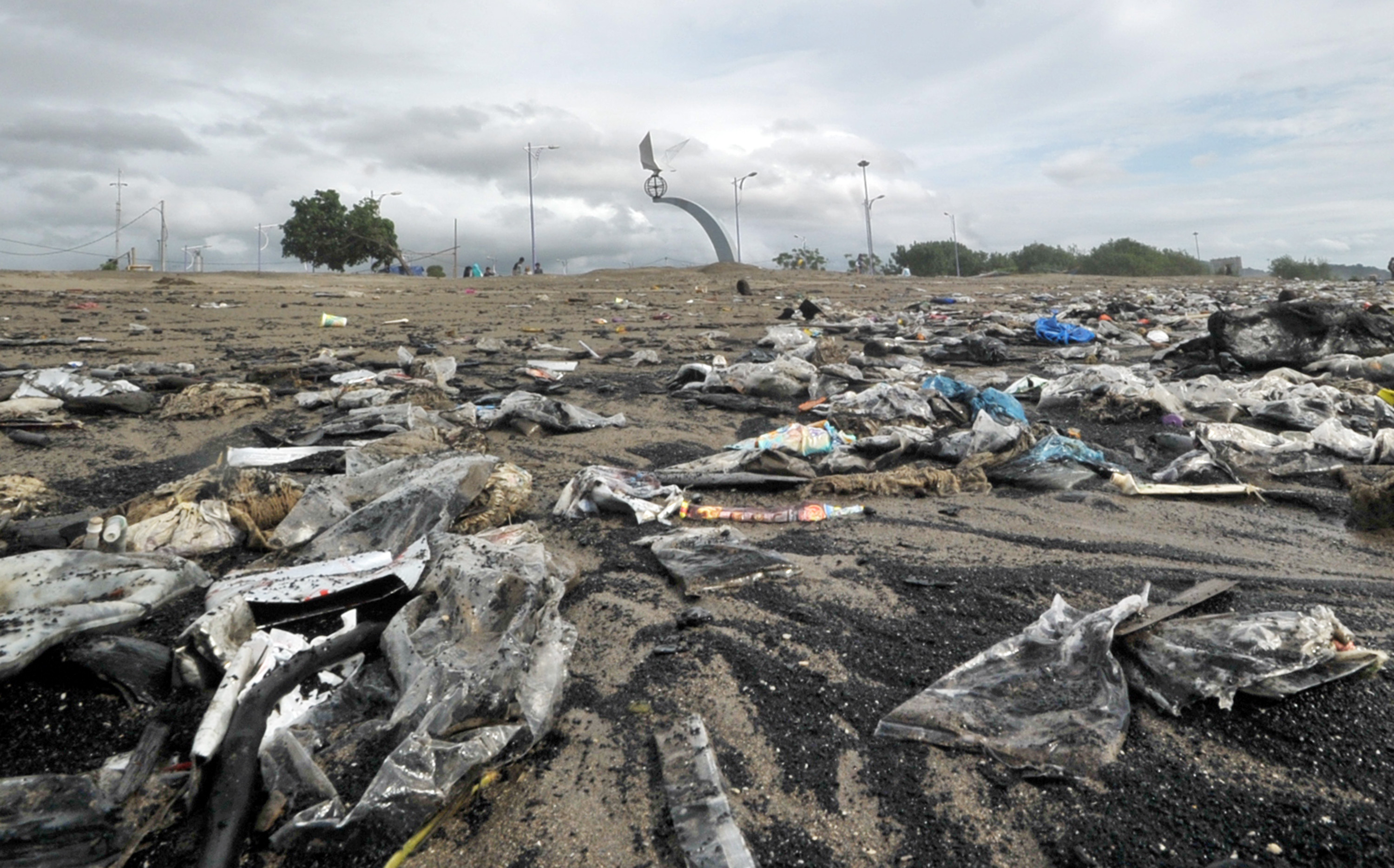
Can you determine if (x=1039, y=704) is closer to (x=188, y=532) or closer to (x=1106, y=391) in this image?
(x=188, y=532)

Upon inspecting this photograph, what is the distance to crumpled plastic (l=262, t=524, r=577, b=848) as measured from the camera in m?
1.46

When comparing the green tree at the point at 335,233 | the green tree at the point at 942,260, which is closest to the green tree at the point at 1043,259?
the green tree at the point at 942,260

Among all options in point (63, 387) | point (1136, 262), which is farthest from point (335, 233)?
point (1136, 262)

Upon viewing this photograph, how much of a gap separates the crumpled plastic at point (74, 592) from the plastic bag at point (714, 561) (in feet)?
5.15

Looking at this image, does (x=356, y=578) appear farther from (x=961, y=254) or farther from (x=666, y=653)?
(x=961, y=254)

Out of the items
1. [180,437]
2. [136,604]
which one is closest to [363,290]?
[180,437]

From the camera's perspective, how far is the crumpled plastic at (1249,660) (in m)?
1.73

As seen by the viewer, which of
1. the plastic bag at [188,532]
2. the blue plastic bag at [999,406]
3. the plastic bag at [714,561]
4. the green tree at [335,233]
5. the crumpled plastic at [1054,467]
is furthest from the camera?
the green tree at [335,233]

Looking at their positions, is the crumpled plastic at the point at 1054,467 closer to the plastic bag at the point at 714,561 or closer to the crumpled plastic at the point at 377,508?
the plastic bag at the point at 714,561

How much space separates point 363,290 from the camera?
1283cm

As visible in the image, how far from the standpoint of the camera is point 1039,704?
1.77 m

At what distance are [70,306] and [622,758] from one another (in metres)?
10.9

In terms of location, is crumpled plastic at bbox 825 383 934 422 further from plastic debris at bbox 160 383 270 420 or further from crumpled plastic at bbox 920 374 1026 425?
plastic debris at bbox 160 383 270 420

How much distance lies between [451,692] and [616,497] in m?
1.59
